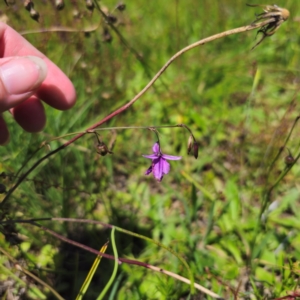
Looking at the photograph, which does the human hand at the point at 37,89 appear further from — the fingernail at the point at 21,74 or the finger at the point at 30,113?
the fingernail at the point at 21,74

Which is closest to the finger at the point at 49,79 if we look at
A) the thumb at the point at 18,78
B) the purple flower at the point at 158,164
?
the thumb at the point at 18,78

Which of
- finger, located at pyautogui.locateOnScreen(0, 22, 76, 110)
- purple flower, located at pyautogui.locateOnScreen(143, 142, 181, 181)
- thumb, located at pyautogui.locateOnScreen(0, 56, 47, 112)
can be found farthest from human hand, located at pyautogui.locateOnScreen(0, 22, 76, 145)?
purple flower, located at pyautogui.locateOnScreen(143, 142, 181, 181)

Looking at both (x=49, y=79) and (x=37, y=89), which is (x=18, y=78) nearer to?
(x=37, y=89)

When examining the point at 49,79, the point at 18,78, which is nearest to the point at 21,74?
the point at 18,78

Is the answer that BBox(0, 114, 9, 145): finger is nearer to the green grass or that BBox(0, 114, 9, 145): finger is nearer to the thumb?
the green grass

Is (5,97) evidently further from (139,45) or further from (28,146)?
(139,45)

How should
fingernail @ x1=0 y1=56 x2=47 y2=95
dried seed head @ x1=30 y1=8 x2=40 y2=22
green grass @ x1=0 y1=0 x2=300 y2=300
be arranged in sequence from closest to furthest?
1. fingernail @ x1=0 y1=56 x2=47 y2=95
2. dried seed head @ x1=30 y1=8 x2=40 y2=22
3. green grass @ x1=0 y1=0 x2=300 y2=300

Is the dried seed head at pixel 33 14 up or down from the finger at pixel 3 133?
up

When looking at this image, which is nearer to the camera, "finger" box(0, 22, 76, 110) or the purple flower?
the purple flower
